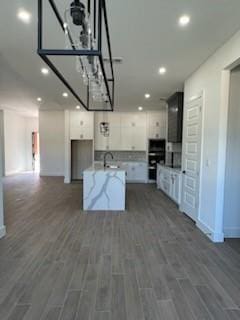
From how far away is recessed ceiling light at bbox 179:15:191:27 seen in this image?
261 centimetres

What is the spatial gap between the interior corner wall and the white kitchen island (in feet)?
21.7

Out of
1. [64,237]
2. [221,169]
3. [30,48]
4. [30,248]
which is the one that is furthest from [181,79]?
[30,248]

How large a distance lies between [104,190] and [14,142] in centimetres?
754

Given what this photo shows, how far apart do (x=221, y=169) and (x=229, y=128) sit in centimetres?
67

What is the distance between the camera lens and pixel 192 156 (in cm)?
453

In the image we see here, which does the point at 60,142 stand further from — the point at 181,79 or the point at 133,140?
the point at 181,79

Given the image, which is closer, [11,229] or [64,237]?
[64,237]

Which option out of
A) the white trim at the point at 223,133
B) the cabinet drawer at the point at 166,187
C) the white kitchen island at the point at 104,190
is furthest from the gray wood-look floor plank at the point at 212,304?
the cabinet drawer at the point at 166,187

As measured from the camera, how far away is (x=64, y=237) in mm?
3617

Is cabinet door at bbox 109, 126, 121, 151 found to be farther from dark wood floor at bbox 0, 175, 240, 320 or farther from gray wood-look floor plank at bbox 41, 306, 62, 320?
gray wood-look floor plank at bbox 41, 306, 62, 320

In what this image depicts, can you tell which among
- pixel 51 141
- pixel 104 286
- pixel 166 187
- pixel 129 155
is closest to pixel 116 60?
pixel 104 286

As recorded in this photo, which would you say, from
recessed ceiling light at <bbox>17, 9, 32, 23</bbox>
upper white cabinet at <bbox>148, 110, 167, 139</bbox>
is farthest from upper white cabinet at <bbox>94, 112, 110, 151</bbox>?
recessed ceiling light at <bbox>17, 9, 32, 23</bbox>

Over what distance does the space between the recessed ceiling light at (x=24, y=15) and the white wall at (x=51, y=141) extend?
7.15 meters

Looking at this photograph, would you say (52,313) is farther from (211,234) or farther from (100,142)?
(100,142)
